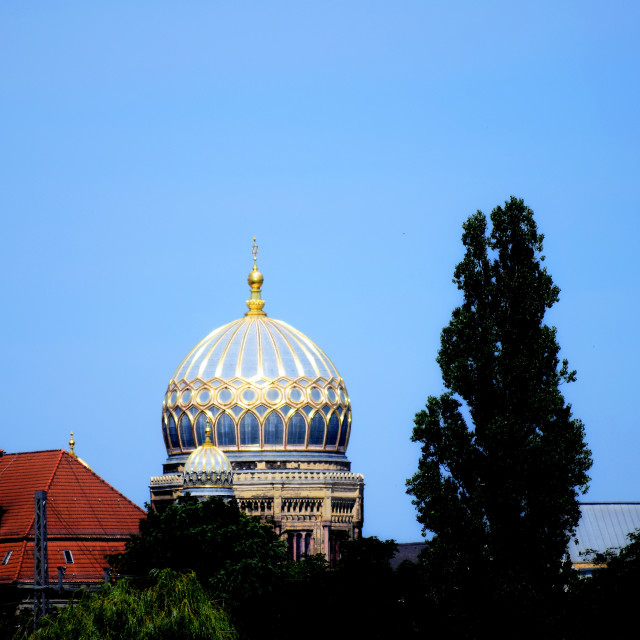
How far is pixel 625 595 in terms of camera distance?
51.8 metres

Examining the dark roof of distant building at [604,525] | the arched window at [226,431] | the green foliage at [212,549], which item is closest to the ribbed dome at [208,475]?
the arched window at [226,431]

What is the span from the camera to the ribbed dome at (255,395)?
7819cm

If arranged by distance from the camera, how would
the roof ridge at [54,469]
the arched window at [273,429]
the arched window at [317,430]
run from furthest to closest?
the arched window at [317,430]
the arched window at [273,429]
the roof ridge at [54,469]

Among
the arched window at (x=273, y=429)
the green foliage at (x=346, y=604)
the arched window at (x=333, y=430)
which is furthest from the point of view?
the arched window at (x=333, y=430)

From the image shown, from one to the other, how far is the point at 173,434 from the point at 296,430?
5257 mm

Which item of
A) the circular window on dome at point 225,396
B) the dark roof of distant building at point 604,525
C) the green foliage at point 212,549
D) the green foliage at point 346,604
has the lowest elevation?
the green foliage at point 346,604

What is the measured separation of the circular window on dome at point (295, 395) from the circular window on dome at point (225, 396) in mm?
2407

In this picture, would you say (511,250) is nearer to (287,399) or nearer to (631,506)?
(287,399)

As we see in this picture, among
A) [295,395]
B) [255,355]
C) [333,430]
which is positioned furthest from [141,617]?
[333,430]

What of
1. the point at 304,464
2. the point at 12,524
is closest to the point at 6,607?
the point at 12,524

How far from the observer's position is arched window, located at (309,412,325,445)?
7919 cm

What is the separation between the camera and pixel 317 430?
79375mm

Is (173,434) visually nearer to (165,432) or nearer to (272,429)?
(165,432)

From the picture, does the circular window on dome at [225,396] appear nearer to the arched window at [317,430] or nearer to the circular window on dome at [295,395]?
the circular window on dome at [295,395]
